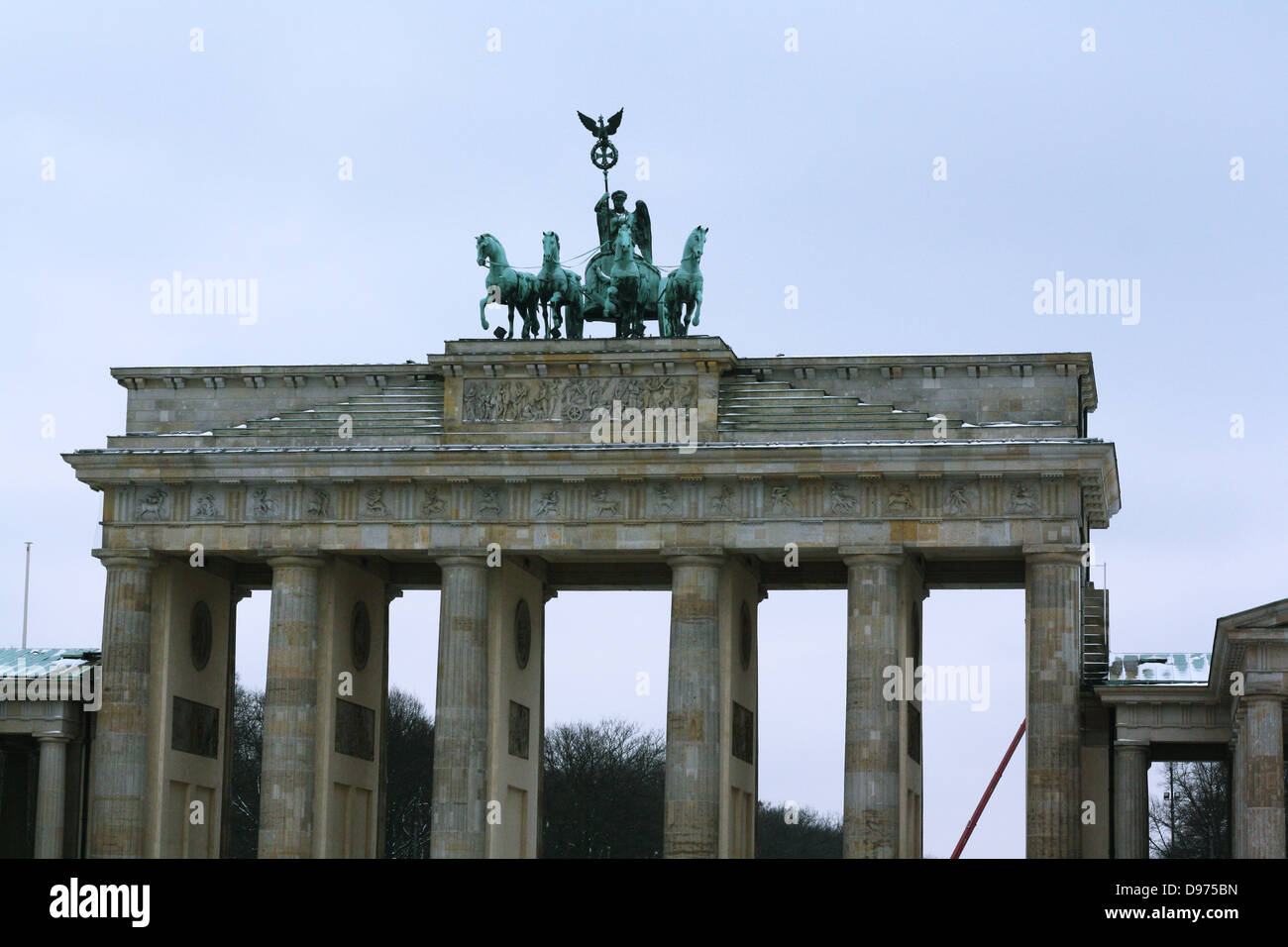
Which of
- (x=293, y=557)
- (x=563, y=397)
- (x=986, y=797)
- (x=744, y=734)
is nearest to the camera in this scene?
(x=293, y=557)

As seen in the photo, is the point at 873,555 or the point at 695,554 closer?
the point at 873,555

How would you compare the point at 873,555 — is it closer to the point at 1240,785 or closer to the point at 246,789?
the point at 1240,785

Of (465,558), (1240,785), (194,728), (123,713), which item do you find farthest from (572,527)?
(1240,785)

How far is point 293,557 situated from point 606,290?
1072cm

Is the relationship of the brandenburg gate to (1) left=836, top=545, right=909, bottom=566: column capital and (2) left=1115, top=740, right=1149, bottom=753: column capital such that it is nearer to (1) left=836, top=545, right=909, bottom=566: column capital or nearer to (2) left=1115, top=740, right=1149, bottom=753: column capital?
(1) left=836, top=545, right=909, bottom=566: column capital

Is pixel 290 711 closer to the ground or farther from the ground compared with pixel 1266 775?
farther from the ground

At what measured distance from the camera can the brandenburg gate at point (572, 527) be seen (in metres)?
60.0

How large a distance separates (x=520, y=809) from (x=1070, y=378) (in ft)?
61.2

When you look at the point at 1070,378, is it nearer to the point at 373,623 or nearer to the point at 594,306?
the point at 594,306

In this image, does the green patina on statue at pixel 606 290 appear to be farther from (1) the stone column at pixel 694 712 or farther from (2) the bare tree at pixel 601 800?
(2) the bare tree at pixel 601 800

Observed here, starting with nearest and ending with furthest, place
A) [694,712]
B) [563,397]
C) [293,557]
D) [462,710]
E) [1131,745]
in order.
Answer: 1. [1131,745]
2. [694,712]
3. [462,710]
4. [293,557]
5. [563,397]

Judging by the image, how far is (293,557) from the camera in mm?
62500

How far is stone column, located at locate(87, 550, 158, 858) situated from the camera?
6159 cm

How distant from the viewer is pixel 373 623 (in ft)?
221
